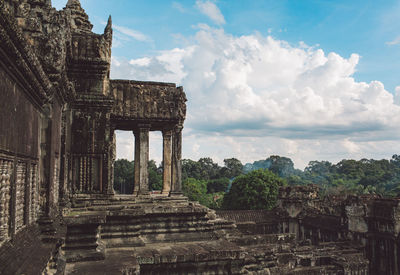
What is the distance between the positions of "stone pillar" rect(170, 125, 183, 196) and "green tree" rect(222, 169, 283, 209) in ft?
104

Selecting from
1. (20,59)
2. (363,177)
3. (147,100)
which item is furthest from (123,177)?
(363,177)

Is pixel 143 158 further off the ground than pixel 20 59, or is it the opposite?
pixel 20 59

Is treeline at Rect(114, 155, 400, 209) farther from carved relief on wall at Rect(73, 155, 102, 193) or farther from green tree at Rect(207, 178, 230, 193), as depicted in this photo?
carved relief on wall at Rect(73, 155, 102, 193)

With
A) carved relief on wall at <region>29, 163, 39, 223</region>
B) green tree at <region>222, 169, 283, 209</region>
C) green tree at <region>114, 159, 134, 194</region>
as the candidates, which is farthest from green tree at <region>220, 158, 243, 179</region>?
carved relief on wall at <region>29, 163, 39, 223</region>

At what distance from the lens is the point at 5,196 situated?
10.8ft

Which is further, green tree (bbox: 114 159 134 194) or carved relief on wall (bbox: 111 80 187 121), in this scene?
green tree (bbox: 114 159 134 194)

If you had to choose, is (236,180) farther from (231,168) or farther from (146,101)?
(231,168)

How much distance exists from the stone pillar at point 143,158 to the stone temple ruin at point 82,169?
3 cm

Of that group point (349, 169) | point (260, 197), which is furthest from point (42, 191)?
point (349, 169)

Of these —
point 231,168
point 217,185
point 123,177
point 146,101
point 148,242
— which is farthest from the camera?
point 231,168

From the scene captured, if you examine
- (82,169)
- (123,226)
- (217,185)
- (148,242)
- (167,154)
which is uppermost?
(167,154)

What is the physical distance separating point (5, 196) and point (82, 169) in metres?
5.29

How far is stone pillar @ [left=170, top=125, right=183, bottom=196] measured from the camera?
39.9 feet

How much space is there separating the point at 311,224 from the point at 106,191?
85.6ft
